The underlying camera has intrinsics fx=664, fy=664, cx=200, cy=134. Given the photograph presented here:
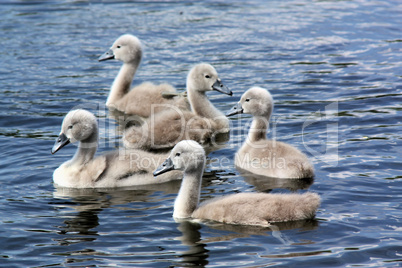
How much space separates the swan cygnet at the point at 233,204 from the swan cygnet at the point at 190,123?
93.3 inches

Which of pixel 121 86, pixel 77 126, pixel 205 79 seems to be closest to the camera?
pixel 77 126

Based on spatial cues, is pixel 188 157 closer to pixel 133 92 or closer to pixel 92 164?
pixel 92 164

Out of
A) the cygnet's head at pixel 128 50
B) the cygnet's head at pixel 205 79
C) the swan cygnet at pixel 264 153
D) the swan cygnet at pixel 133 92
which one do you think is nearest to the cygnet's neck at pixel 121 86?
the swan cygnet at pixel 133 92

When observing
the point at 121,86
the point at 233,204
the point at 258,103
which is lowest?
the point at 233,204

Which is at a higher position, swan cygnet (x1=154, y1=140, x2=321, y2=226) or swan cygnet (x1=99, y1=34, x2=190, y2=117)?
swan cygnet (x1=99, y1=34, x2=190, y2=117)

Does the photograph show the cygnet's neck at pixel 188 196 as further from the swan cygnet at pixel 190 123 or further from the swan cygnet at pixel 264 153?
the swan cygnet at pixel 190 123

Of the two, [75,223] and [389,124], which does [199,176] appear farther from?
[389,124]

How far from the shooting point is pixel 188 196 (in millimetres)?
7223

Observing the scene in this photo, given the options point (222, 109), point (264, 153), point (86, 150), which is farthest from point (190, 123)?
point (86, 150)

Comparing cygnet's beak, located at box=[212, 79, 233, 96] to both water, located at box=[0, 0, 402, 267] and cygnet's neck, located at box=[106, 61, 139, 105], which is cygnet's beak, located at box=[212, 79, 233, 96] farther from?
cygnet's neck, located at box=[106, 61, 139, 105]

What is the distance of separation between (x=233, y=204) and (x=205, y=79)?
12.6 feet

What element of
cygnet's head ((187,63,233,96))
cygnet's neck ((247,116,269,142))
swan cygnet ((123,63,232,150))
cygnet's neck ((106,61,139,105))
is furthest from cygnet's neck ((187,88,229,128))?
cygnet's neck ((106,61,139,105))

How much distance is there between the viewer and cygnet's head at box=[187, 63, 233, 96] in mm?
10422

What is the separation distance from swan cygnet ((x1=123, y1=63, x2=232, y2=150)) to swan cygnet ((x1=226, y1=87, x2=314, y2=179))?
2.18ft
